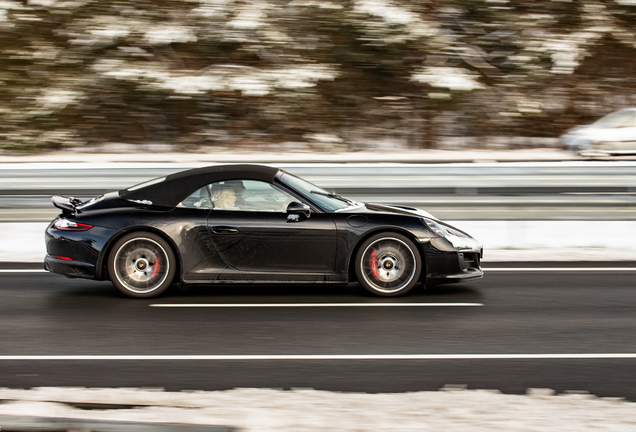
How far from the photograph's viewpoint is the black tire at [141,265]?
7.18 meters

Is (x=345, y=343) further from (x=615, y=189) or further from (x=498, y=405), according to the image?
(x=615, y=189)

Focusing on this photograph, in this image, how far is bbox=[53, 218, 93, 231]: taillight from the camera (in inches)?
284

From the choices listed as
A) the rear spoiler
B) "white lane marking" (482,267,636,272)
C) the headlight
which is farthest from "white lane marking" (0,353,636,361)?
"white lane marking" (482,267,636,272)

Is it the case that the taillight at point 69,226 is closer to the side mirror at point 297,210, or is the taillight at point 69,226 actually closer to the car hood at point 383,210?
the side mirror at point 297,210

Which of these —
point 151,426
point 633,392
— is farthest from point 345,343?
point 151,426

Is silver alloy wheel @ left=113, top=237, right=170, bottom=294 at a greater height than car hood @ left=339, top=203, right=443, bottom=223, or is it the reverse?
car hood @ left=339, top=203, right=443, bottom=223

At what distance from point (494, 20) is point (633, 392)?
1503cm

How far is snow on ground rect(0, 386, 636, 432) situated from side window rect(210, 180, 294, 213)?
2894mm

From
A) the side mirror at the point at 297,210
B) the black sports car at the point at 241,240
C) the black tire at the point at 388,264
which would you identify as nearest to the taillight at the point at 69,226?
the black sports car at the point at 241,240

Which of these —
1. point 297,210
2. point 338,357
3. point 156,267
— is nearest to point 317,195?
point 297,210

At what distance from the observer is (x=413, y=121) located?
1881 cm

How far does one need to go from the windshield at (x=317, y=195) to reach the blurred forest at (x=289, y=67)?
965 cm

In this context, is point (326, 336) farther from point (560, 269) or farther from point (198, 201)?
point (560, 269)

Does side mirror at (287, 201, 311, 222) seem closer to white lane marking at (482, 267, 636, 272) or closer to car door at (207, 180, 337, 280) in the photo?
car door at (207, 180, 337, 280)
